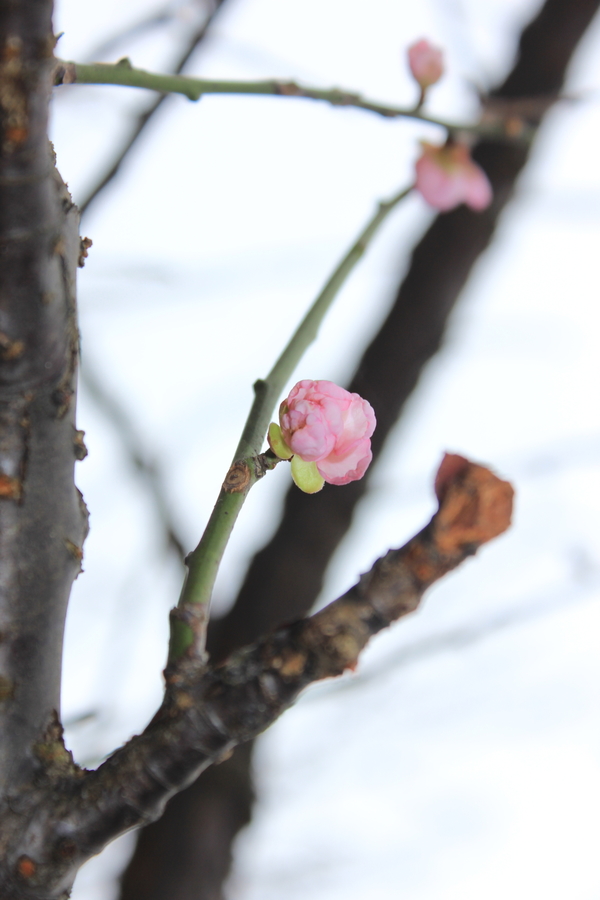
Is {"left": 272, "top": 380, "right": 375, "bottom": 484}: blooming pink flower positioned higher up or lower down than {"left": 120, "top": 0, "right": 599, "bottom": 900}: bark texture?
lower down

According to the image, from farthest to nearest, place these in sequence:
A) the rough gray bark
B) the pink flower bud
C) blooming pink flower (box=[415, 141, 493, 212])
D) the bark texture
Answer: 1. the bark texture
2. blooming pink flower (box=[415, 141, 493, 212])
3. the pink flower bud
4. the rough gray bark

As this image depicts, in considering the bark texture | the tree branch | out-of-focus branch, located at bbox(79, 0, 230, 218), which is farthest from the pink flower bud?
the bark texture

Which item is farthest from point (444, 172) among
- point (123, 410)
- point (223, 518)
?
point (223, 518)

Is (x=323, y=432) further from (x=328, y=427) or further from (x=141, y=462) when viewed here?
(x=141, y=462)

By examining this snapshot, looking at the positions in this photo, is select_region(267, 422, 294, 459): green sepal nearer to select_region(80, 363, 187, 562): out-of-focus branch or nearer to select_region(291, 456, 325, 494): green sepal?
select_region(291, 456, 325, 494): green sepal

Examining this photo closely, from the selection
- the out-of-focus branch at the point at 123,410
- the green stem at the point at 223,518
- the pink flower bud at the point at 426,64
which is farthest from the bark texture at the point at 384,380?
the green stem at the point at 223,518

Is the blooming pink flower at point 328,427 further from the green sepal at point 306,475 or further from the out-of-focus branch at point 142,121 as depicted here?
the out-of-focus branch at point 142,121
